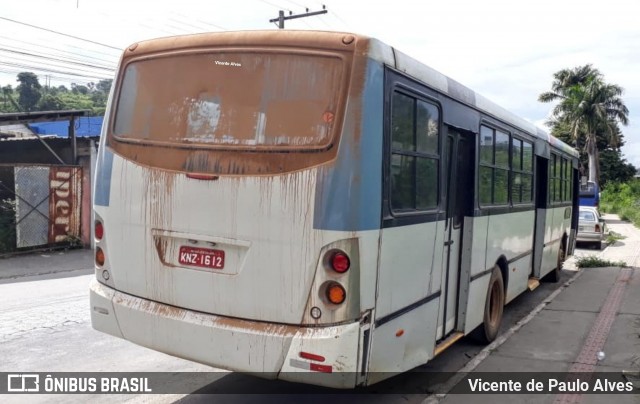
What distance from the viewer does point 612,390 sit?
543 cm

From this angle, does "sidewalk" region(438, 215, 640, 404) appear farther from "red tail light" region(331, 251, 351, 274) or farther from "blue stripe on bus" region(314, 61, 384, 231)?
"blue stripe on bus" region(314, 61, 384, 231)

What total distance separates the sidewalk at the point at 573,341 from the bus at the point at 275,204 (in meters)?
1.59

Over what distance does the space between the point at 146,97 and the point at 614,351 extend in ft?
19.3

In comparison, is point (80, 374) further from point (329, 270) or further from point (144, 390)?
point (329, 270)

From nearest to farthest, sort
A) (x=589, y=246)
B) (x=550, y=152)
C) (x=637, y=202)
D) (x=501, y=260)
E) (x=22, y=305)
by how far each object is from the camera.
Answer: (x=501, y=260), (x=22, y=305), (x=550, y=152), (x=589, y=246), (x=637, y=202)

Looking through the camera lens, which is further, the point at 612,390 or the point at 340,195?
the point at 612,390

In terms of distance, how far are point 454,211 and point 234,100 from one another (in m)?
2.62

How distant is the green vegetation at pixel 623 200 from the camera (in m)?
41.9

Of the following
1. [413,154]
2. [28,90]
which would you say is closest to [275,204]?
[413,154]

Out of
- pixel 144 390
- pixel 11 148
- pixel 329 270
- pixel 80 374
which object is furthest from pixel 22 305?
pixel 11 148

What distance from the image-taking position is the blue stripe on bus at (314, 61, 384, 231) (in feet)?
12.0

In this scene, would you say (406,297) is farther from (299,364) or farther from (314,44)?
(314,44)

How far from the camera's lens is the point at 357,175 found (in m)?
3.71

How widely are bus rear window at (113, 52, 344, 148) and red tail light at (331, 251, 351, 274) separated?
731 mm
